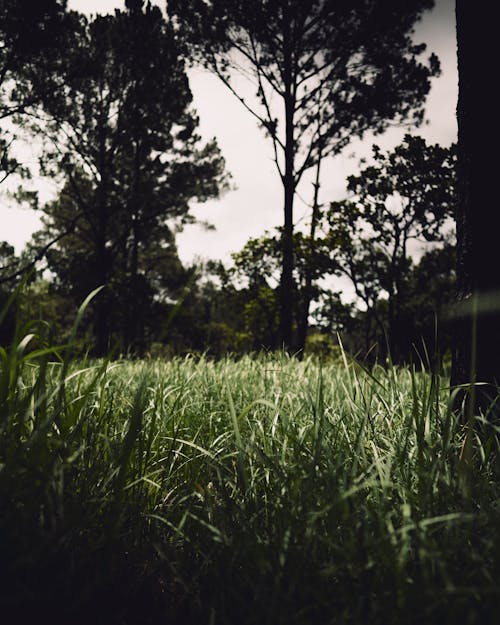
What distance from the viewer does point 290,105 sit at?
1005 centimetres

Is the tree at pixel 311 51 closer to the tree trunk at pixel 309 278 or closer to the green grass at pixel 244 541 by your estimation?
the tree trunk at pixel 309 278

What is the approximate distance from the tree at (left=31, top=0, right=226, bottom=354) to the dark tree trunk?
9.20 metres

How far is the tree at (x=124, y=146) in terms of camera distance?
11.1 m

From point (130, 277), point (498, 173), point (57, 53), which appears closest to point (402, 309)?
A: point (130, 277)

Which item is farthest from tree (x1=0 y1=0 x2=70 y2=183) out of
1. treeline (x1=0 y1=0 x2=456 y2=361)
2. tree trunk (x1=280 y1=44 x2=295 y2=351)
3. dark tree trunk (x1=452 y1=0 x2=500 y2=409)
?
dark tree trunk (x1=452 y1=0 x2=500 y2=409)

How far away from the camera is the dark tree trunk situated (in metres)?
1.87

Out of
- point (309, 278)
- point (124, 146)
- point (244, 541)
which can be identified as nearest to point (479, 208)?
point (244, 541)

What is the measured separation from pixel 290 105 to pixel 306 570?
10.9 m

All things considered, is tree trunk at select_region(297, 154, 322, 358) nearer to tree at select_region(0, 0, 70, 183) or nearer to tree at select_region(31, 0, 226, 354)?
tree at select_region(31, 0, 226, 354)

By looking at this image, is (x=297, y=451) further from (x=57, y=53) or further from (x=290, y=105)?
(x=57, y=53)

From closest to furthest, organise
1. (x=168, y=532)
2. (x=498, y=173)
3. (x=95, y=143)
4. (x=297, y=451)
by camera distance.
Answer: (x=297, y=451) < (x=168, y=532) < (x=498, y=173) < (x=95, y=143)

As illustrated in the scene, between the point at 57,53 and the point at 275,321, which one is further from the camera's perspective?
the point at 275,321

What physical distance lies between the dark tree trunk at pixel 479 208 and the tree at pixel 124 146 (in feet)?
30.2

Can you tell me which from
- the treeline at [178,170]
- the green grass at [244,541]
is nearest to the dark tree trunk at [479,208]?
the green grass at [244,541]
